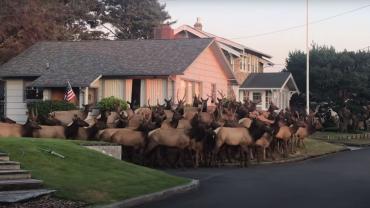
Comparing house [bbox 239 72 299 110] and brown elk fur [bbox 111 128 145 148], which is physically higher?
house [bbox 239 72 299 110]

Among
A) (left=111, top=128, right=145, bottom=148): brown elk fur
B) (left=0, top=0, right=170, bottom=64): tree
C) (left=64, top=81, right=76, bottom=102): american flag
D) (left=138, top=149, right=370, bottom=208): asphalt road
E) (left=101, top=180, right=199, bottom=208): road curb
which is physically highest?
(left=0, top=0, right=170, bottom=64): tree

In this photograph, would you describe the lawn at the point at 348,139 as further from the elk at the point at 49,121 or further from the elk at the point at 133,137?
the elk at the point at 49,121

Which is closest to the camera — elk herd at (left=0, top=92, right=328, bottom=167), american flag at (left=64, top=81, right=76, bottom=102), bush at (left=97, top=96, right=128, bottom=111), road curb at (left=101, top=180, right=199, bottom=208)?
road curb at (left=101, top=180, right=199, bottom=208)

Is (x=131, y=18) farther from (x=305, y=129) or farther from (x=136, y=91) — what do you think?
(x=305, y=129)

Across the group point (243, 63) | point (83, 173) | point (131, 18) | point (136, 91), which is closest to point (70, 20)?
point (131, 18)

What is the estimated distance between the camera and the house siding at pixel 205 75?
114 feet

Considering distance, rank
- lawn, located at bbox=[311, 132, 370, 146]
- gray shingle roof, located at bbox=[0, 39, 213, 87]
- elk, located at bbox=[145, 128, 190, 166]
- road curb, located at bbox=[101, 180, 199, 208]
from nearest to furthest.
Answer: road curb, located at bbox=[101, 180, 199, 208], elk, located at bbox=[145, 128, 190, 166], gray shingle roof, located at bbox=[0, 39, 213, 87], lawn, located at bbox=[311, 132, 370, 146]

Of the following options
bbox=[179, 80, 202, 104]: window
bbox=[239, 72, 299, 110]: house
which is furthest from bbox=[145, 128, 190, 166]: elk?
bbox=[239, 72, 299, 110]: house

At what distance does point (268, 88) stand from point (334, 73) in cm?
608

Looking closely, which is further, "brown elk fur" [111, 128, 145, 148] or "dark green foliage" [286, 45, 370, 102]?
"dark green foliage" [286, 45, 370, 102]

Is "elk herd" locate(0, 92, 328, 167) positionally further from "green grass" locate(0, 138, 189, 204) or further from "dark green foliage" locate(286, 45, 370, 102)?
"dark green foliage" locate(286, 45, 370, 102)

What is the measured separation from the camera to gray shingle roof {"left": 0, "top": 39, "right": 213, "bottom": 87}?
3334 centimetres

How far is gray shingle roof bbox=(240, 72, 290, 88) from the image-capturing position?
48.1 meters

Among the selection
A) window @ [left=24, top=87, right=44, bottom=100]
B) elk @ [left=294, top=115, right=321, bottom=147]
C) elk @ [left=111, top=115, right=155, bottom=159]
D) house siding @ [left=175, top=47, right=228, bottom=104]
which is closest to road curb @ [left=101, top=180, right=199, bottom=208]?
elk @ [left=111, top=115, right=155, bottom=159]
